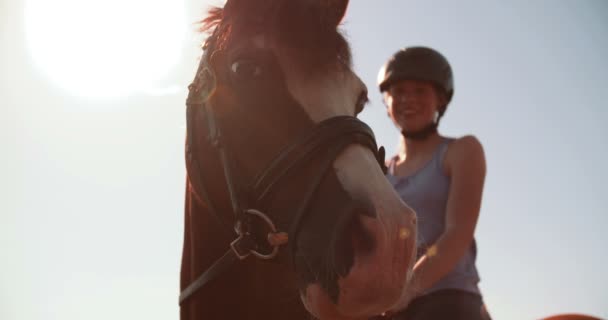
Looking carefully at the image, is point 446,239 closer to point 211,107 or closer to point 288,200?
point 288,200

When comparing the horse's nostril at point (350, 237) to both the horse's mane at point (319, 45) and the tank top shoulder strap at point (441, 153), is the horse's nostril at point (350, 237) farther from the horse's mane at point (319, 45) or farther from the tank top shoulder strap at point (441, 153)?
the tank top shoulder strap at point (441, 153)

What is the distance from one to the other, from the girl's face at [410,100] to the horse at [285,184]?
1212 mm

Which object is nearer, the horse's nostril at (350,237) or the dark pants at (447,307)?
the horse's nostril at (350,237)

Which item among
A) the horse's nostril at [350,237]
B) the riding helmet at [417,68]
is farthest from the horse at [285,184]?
the riding helmet at [417,68]

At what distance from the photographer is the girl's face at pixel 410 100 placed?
3.81 meters

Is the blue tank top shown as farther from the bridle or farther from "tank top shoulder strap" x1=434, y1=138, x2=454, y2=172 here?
the bridle

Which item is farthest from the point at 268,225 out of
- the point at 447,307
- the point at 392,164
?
the point at 392,164

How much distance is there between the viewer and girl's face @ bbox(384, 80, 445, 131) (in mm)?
3812

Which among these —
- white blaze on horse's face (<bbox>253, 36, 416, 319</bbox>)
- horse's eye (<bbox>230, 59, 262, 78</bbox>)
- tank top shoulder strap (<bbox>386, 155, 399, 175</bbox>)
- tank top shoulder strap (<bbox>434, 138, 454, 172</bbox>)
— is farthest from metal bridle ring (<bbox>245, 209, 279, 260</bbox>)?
tank top shoulder strap (<bbox>386, 155, 399, 175</bbox>)

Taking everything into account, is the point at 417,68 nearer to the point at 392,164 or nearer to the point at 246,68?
the point at 392,164

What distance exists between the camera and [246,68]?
92.7 inches

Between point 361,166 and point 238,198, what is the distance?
0.66 metres

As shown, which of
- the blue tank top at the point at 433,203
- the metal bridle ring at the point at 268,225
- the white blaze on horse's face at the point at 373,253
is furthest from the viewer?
the blue tank top at the point at 433,203

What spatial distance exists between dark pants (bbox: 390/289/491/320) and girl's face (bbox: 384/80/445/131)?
136 centimetres
